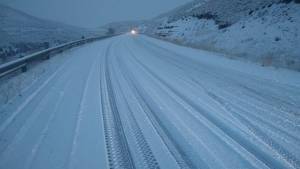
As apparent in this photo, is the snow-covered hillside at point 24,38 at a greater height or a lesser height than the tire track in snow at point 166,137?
lesser

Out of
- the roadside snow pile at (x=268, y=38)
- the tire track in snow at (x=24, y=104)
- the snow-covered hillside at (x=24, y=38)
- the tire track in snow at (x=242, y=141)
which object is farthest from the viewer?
the snow-covered hillside at (x=24, y=38)

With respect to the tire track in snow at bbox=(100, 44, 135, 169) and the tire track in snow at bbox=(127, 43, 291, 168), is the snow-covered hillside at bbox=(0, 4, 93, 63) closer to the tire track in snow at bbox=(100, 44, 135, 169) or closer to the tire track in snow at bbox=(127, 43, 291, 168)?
the tire track in snow at bbox=(100, 44, 135, 169)

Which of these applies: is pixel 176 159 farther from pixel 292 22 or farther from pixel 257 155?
pixel 292 22

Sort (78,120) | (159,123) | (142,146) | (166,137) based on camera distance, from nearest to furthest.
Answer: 1. (142,146)
2. (166,137)
3. (159,123)
4. (78,120)

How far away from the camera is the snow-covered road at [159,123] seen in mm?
4824

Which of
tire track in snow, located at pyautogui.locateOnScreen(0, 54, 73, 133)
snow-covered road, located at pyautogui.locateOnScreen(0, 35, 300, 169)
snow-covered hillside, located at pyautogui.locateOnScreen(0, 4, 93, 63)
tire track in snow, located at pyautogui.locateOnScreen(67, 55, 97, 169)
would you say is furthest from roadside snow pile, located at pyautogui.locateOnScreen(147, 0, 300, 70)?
snow-covered hillside, located at pyautogui.locateOnScreen(0, 4, 93, 63)

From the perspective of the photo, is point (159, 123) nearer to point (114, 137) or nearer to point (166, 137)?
point (166, 137)

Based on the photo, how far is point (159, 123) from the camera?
248 inches

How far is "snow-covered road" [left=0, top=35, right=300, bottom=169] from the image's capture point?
15.8ft

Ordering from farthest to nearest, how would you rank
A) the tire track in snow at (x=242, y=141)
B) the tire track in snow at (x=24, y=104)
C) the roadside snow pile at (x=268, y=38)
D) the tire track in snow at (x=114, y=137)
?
the roadside snow pile at (x=268, y=38) → the tire track in snow at (x=24, y=104) → the tire track in snow at (x=114, y=137) → the tire track in snow at (x=242, y=141)

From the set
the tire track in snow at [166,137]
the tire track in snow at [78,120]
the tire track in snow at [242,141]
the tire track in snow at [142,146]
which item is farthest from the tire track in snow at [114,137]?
the tire track in snow at [242,141]

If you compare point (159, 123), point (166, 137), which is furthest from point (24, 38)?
point (166, 137)

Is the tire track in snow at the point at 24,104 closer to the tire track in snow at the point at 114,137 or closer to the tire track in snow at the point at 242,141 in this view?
the tire track in snow at the point at 114,137

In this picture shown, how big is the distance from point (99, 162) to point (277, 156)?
2.88m
